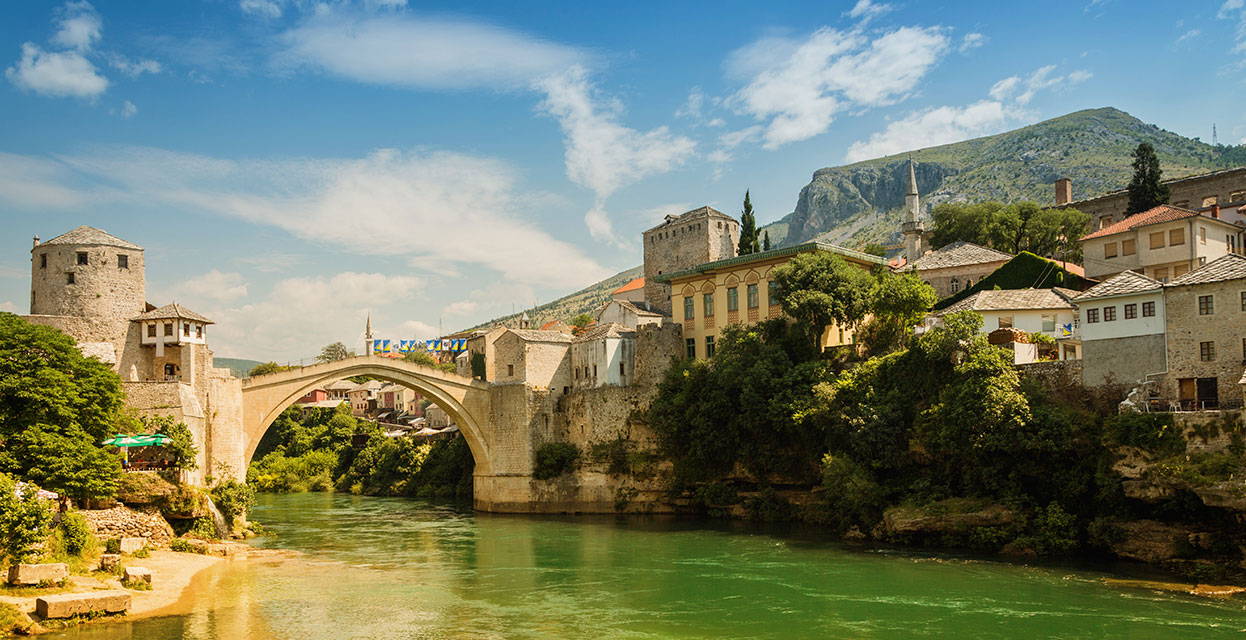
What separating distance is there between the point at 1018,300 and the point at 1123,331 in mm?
8858

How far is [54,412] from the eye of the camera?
2875 cm

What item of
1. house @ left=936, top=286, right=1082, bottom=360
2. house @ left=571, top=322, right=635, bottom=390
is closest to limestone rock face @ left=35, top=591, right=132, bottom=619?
house @ left=571, top=322, right=635, bottom=390

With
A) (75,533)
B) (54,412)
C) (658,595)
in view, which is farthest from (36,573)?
(658,595)

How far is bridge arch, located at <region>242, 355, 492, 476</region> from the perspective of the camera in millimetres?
40625

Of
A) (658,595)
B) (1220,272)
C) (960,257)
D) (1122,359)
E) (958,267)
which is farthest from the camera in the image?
(960,257)

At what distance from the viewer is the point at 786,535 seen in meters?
35.5

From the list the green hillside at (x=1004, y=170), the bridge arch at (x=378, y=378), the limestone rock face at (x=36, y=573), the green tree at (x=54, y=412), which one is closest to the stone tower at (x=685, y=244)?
the bridge arch at (x=378, y=378)

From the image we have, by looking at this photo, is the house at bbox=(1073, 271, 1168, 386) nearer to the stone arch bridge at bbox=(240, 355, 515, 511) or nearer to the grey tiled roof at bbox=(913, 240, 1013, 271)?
the grey tiled roof at bbox=(913, 240, 1013, 271)

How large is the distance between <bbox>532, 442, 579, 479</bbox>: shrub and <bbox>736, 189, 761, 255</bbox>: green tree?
20.7 metres

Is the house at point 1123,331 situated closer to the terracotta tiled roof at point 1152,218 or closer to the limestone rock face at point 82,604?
the terracotta tiled roof at point 1152,218

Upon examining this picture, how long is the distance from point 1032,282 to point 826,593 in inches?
1003

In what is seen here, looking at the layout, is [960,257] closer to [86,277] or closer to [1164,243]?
[1164,243]

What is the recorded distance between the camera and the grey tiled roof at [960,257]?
47781 mm

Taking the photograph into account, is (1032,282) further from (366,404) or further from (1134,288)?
(366,404)
